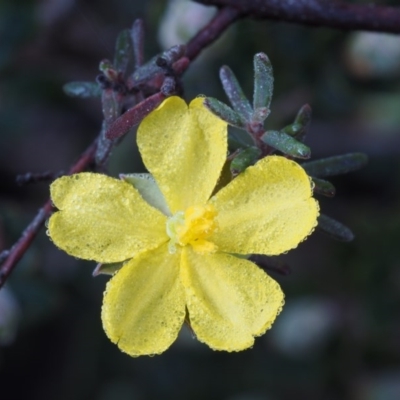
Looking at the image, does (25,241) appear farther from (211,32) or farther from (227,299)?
(211,32)

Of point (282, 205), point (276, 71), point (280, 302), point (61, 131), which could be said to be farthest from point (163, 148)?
point (61, 131)

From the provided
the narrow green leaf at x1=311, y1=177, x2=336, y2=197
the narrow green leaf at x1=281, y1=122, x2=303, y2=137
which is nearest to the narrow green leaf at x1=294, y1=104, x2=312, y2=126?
the narrow green leaf at x1=281, y1=122, x2=303, y2=137

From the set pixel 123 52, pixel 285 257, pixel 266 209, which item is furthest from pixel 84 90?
pixel 285 257

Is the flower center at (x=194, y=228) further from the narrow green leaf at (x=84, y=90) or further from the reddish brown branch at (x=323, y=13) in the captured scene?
the reddish brown branch at (x=323, y=13)

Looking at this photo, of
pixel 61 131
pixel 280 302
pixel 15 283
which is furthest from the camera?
pixel 61 131

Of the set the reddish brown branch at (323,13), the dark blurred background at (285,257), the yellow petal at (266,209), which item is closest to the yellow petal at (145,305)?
the yellow petal at (266,209)

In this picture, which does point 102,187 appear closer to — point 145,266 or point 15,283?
point 145,266

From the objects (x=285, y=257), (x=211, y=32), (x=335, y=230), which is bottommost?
(x=285, y=257)

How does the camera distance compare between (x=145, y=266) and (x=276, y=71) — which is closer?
(x=145, y=266)

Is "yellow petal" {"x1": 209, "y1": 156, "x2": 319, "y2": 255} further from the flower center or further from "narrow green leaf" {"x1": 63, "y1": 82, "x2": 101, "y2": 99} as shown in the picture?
"narrow green leaf" {"x1": 63, "y1": 82, "x2": 101, "y2": 99}
